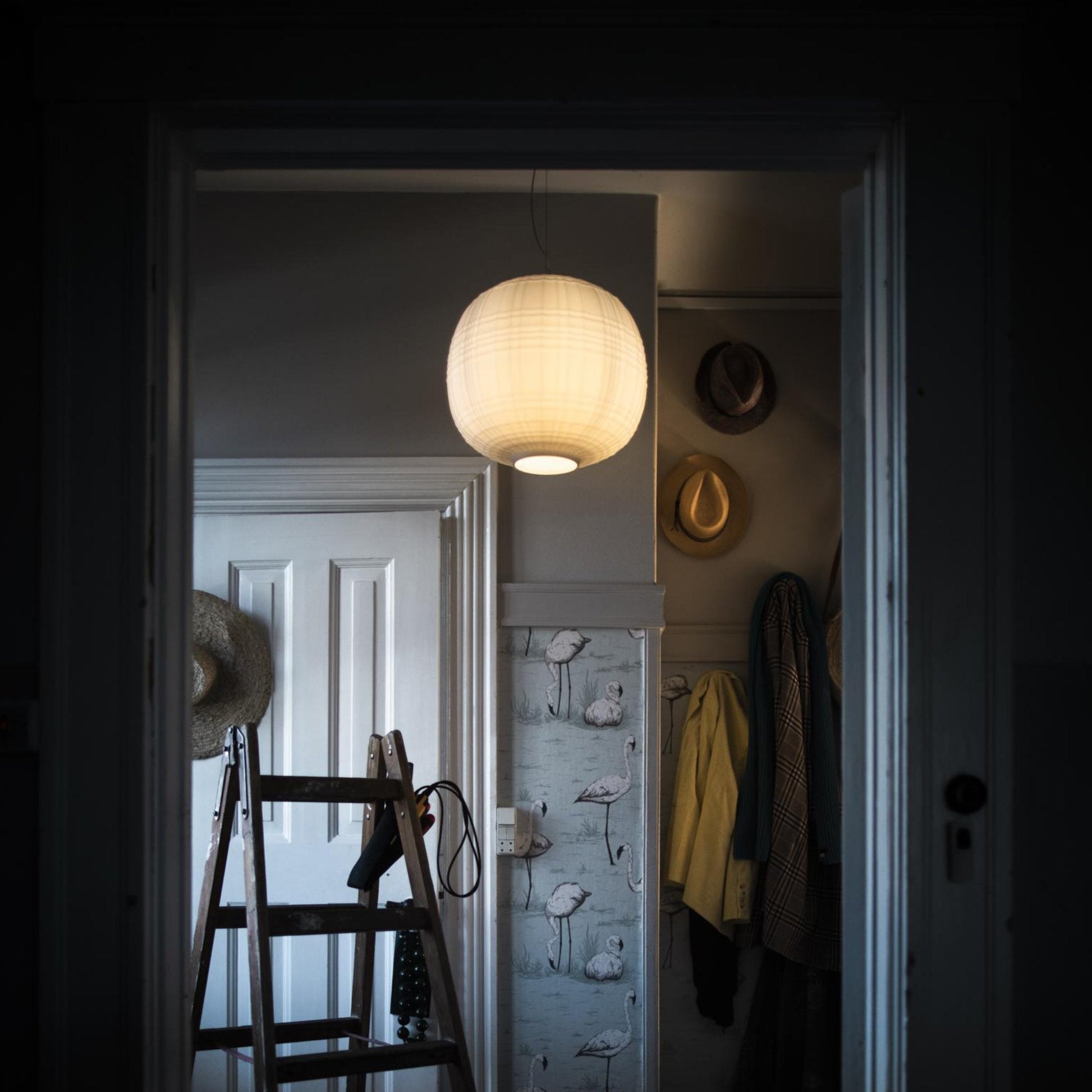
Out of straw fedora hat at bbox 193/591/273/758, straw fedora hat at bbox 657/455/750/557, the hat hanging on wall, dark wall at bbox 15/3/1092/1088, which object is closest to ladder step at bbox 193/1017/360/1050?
straw fedora hat at bbox 193/591/273/758

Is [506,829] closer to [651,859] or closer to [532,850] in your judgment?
[532,850]

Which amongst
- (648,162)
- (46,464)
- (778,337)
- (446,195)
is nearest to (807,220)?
(778,337)

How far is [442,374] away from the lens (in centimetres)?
311

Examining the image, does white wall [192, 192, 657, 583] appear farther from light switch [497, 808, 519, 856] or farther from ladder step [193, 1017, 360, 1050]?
ladder step [193, 1017, 360, 1050]

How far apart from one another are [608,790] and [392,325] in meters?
1.38

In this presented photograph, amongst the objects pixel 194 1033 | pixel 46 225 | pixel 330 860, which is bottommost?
pixel 194 1033

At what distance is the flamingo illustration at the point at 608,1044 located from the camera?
3008 millimetres

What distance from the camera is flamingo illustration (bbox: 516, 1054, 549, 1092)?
3.00 m

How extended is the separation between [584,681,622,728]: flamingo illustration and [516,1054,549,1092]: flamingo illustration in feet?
2.86

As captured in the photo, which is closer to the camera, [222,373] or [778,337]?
[222,373]

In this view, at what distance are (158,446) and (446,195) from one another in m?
1.92

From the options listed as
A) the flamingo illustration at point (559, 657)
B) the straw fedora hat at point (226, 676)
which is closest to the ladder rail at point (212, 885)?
the straw fedora hat at point (226, 676)

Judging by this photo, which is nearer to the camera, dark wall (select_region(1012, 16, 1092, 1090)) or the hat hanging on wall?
dark wall (select_region(1012, 16, 1092, 1090))

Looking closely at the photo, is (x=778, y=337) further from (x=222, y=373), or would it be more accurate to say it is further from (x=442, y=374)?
(x=222, y=373)
